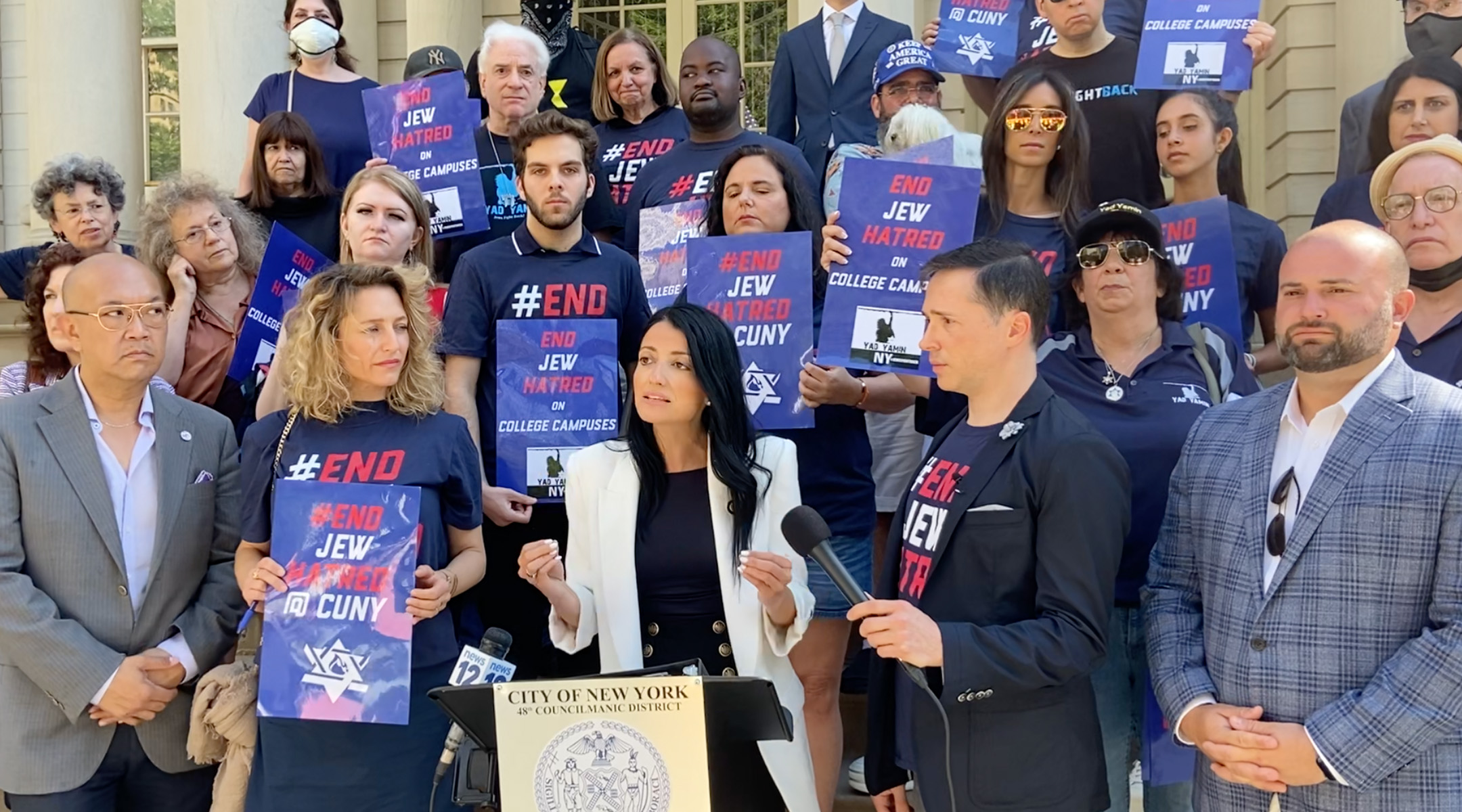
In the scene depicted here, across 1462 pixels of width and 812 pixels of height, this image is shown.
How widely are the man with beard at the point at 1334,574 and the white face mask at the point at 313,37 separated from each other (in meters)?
5.23

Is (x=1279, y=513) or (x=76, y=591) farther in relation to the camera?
(x=76, y=591)

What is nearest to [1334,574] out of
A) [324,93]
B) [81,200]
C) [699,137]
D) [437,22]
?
[699,137]

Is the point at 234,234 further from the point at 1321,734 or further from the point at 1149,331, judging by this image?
the point at 1321,734

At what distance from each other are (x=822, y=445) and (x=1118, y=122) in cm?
224

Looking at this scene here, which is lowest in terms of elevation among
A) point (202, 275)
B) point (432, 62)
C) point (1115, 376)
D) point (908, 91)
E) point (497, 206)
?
point (1115, 376)

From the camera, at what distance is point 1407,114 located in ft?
16.6

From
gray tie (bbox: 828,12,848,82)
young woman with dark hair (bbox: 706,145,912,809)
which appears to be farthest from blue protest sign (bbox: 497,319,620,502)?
gray tie (bbox: 828,12,848,82)

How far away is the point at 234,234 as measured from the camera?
5359mm

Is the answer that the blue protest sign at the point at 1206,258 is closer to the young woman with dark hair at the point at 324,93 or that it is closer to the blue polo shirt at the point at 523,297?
the blue polo shirt at the point at 523,297

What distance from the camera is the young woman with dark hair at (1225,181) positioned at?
195 inches

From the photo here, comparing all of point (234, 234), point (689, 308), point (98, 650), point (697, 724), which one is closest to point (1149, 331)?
point (689, 308)

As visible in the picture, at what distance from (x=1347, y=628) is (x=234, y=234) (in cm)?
454

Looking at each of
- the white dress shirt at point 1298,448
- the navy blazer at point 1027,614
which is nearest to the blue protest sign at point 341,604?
the navy blazer at point 1027,614

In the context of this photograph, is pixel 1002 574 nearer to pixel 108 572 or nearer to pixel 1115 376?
pixel 1115 376
